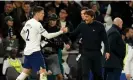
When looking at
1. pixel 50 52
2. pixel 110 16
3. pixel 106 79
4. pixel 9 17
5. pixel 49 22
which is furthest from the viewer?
pixel 110 16

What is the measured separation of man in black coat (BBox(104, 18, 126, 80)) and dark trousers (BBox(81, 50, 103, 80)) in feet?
0.67

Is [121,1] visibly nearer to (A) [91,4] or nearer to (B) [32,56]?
(A) [91,4]

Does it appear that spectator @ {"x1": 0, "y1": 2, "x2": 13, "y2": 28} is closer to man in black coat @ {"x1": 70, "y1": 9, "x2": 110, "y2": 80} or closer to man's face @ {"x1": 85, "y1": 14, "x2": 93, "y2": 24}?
man in black coat @ {"x1": 70, "y1": 9, "x2": 110, "y2": 80}

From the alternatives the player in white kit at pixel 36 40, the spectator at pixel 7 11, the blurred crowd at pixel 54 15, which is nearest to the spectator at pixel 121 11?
the blurred crowd at pixel 54 15

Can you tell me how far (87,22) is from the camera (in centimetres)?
1198

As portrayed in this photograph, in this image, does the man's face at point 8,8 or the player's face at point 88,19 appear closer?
the player's face at point 88,19

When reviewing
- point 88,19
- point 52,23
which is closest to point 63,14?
point 52,23

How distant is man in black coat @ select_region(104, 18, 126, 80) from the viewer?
39.2ft

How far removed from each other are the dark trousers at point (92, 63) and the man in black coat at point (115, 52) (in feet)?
0.67

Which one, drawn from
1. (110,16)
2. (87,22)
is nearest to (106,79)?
(87,22)

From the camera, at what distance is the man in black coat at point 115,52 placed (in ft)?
39.2

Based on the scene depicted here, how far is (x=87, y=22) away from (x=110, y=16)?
592 cm

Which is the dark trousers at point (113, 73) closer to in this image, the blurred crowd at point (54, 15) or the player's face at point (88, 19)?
the player's face at point (88, 19)

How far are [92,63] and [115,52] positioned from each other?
592mm
